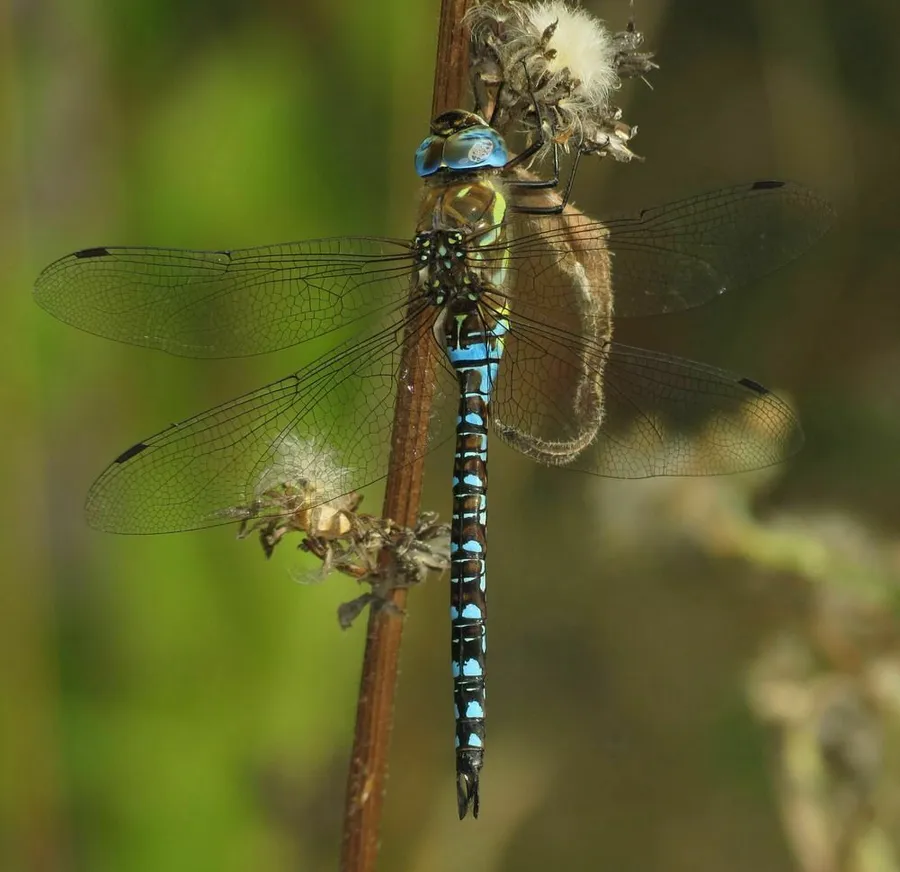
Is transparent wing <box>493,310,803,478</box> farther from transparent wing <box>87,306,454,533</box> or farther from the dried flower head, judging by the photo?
the dried flower head

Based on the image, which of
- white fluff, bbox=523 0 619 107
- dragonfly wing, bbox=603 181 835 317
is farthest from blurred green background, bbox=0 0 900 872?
white fluff, bbox=523 0 619 107

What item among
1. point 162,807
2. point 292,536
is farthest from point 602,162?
point 162,807

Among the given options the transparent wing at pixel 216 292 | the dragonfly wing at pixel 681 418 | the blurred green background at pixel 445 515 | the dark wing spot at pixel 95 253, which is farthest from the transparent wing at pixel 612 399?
the dark wing spot at pixel 95 253

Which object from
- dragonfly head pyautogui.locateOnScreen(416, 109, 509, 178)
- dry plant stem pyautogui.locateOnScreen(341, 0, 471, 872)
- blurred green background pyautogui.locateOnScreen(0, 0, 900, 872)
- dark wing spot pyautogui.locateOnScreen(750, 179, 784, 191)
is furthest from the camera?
blurred green background pyautogui.locateOnScreen(0, 0, 900, 872)

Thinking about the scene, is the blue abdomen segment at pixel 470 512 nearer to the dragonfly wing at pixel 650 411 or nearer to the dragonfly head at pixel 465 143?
the dragonfly wing at pixel 650 411

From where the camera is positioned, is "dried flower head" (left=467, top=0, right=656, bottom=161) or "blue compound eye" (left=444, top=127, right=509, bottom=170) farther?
"blue compound eye" (left=444, top=127, right=509, bottom=170)

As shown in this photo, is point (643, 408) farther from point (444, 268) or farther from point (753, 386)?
point (444, 268)
